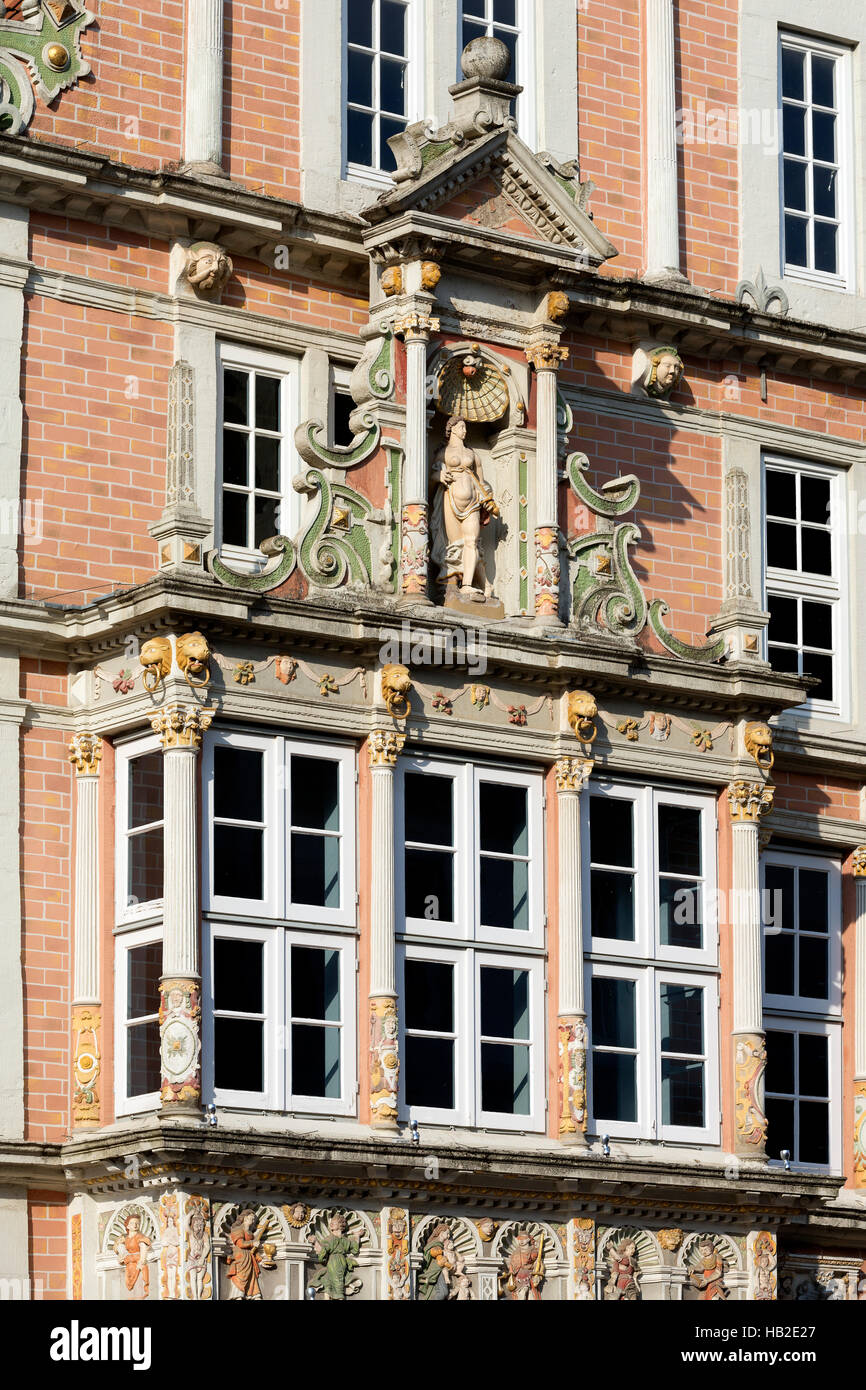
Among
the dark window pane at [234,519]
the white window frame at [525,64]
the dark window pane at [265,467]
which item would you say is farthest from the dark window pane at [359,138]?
the dark window pane at [234,519]

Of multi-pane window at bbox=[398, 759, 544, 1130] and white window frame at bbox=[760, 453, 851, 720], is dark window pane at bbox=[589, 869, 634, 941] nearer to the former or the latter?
multi-pane window at bbox=[398, 759, 544, 1130]

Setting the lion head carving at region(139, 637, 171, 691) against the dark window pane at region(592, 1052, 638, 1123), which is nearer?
the lion head carving at region(139, 637, 171, 691)

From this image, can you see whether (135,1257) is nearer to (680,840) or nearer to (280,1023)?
(280,1023)

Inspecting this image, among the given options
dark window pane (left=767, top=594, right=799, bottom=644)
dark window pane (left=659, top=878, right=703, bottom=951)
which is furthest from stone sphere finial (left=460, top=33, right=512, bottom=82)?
dark window pane (left=659, top=878, right=703, bottom=951)

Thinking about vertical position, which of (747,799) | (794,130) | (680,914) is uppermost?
(794,130)

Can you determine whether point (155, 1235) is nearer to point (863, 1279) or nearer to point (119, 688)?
point (119, 688)

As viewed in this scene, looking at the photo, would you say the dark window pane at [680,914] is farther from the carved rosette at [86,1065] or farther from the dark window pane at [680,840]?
the carved rosette at [86,1065]

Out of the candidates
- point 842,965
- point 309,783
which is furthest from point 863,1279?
point 309,783

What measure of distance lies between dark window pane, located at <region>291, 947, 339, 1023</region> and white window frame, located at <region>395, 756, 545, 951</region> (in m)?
0.76

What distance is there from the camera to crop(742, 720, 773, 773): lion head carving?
1265 inches

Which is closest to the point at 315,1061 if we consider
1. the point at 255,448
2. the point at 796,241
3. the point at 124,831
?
the point at 124,831

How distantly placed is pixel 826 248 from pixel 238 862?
38.8 feet

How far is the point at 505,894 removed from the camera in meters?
30.6
